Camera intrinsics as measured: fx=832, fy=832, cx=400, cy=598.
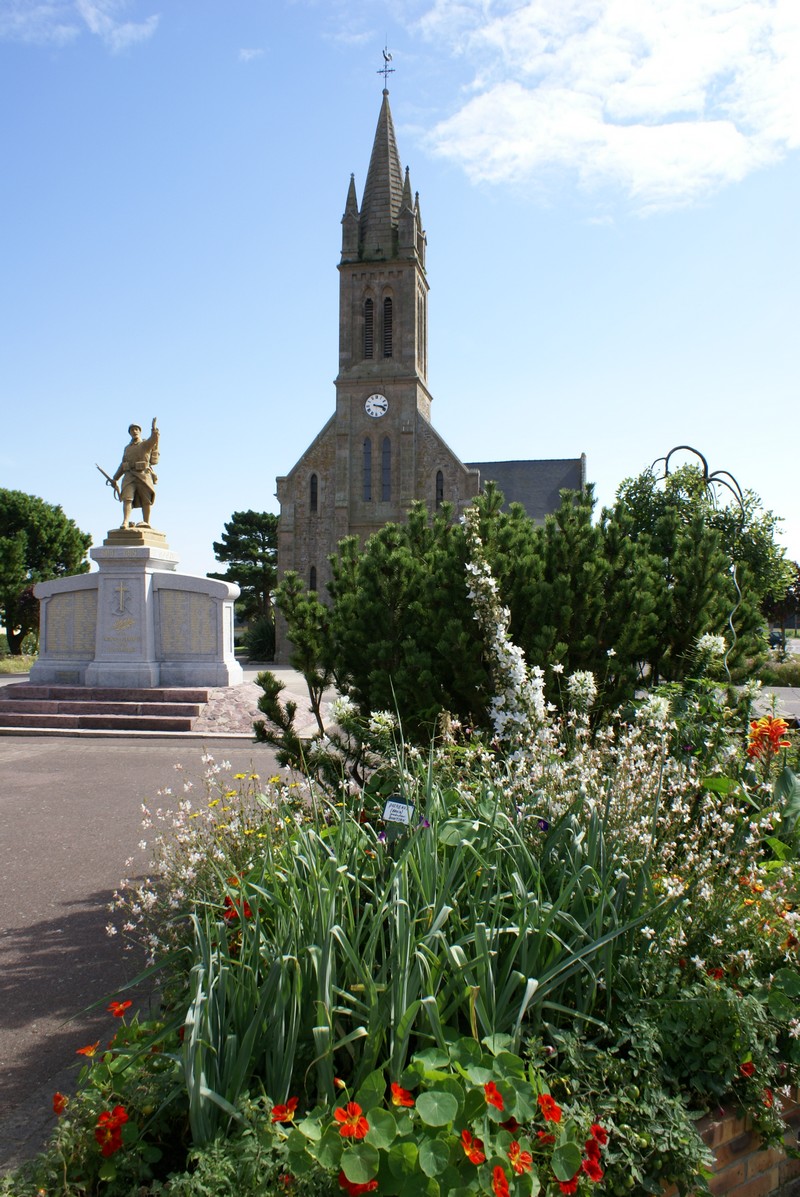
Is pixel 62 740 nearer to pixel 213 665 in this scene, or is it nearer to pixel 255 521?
pixel 213 665

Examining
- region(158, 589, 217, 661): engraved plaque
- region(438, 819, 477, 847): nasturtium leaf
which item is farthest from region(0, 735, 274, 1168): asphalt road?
region(158, 589, 217, 661): engraved plaque

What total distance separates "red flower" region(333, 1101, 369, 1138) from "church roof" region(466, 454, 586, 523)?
42879 mm

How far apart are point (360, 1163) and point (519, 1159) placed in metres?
0.39

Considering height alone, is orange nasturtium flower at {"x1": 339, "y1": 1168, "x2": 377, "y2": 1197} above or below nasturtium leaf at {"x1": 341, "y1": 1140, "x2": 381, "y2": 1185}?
below

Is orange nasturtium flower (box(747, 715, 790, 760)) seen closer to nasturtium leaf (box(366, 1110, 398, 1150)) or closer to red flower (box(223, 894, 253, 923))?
red flower (box(223, 894, 253, 923))

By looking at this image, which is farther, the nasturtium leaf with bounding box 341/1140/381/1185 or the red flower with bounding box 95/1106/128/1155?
the red flower with bounding box 95/1106/128/1155

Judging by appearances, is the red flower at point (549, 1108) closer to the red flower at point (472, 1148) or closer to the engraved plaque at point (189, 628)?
the red flower at point (472, 1148)

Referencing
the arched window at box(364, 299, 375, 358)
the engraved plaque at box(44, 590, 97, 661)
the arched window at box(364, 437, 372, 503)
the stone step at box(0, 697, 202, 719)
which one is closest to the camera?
the stone step at box(0, 697, 202, 719)

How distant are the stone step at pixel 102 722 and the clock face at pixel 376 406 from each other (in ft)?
95.1

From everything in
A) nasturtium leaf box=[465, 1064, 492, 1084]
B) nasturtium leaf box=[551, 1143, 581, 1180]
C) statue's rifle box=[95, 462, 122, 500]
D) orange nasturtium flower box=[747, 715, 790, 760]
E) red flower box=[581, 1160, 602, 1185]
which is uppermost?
statue's rifle box=[95, 462, 122, 500]

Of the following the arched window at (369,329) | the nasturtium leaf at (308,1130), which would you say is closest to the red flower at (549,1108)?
the nasturtium leaf at (308,1130)

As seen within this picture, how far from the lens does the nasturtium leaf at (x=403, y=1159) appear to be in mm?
2012

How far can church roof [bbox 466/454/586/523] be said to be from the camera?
4462cm

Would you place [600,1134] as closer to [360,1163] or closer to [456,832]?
[360,1163]
